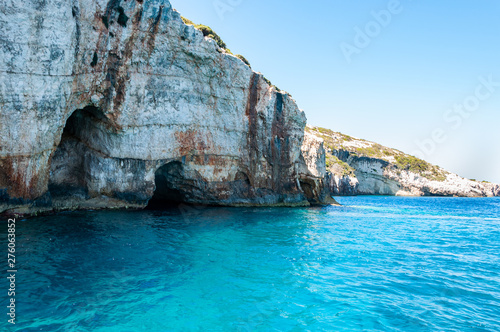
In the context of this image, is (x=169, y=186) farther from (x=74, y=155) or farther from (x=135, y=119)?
(x=74, y=155)

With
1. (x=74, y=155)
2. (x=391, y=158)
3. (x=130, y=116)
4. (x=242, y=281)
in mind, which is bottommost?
(x=242, y=281)

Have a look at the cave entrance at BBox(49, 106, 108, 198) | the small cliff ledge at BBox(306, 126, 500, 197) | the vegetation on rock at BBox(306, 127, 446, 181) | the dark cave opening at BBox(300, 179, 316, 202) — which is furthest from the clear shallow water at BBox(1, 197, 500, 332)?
the vegetation on rock at BBox(306, 127, 446, 181)

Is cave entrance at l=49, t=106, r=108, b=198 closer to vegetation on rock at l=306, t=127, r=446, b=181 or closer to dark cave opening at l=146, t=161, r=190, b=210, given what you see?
dark cave opening at l=146, t=161, r=190, b=210

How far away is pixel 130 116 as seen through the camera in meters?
25.0

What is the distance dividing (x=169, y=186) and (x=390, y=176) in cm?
8705

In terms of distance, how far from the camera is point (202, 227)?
20750 millimetres

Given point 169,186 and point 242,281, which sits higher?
point 169,186

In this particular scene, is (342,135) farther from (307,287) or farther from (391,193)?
(307,287)

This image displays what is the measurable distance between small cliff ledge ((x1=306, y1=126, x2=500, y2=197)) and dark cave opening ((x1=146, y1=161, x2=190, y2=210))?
61902 mm

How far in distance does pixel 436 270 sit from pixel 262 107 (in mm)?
25396

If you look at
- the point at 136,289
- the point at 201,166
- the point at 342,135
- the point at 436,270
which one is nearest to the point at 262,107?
the point at 201,166

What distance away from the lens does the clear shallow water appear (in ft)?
26.2

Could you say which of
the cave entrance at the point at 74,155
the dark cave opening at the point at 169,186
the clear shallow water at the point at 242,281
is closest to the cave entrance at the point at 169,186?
the dark cave opening at the point at 169,186

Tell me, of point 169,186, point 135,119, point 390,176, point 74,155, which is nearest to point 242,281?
point 135,119
